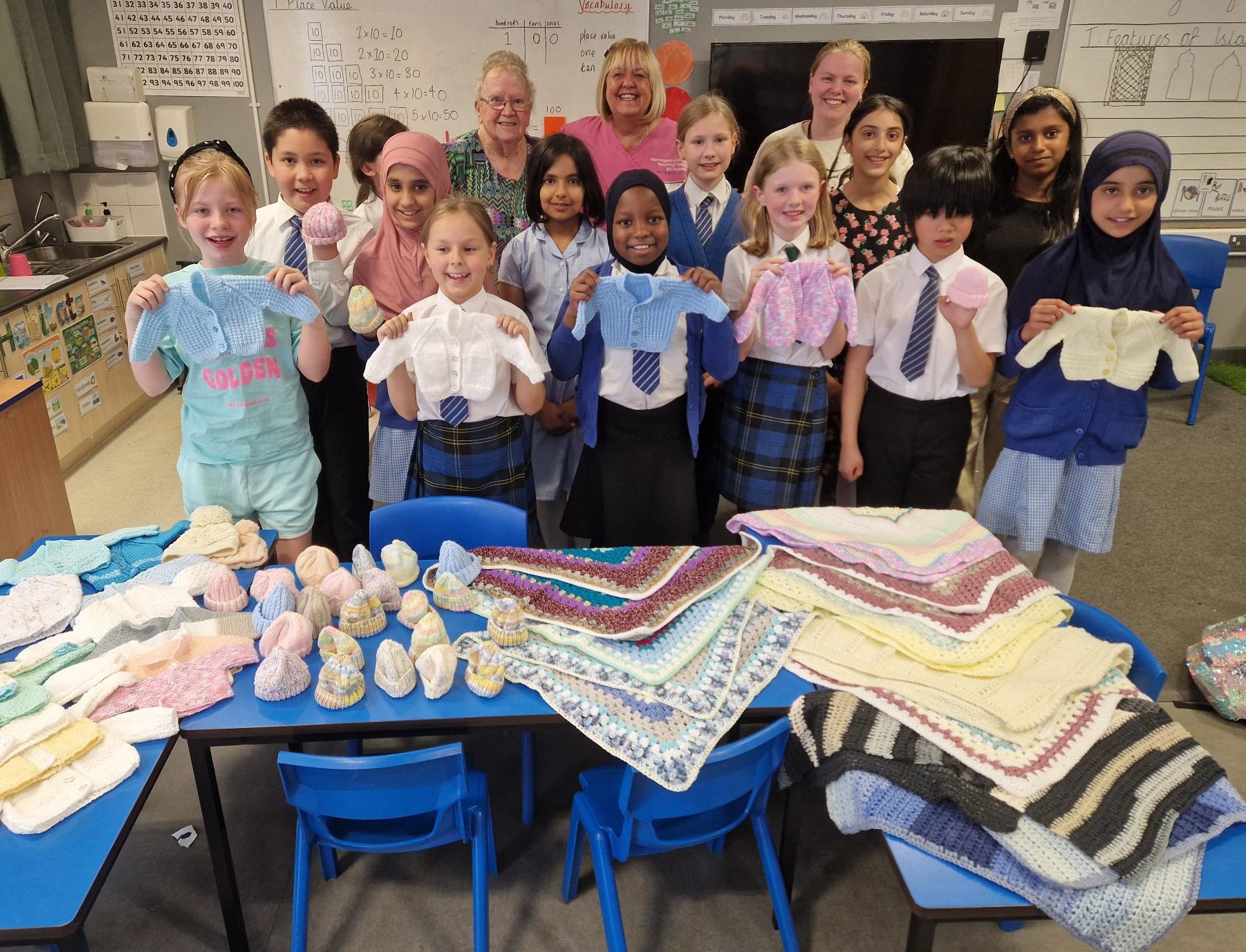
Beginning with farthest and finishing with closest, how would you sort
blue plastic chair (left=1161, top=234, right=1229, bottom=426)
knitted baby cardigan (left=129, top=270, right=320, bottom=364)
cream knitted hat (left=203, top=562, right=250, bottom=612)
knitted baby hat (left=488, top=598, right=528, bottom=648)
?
blue plastic chair (left=1161, top=234, right=1229, bottom=426)
knitted baby cardigan (left=129, top=270, right=320, bottom=364)
cream knitted hat (left=203, top=562, right=250, bottom=612)
knitted baby hat (left=488, top=598, right=528, bottom=648)

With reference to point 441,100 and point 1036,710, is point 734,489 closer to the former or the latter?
point 1036,710

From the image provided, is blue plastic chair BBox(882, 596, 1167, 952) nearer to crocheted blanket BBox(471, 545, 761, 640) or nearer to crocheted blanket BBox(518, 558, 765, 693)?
crocheted blanket BBox(518, 558, 765, 693)

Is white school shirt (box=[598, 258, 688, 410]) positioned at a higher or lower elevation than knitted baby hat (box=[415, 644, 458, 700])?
higher

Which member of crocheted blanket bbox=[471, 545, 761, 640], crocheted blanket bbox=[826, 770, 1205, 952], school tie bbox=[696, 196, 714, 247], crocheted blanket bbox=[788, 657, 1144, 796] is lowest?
crocheted blanket bbox=[826, 770, 1205, 952]

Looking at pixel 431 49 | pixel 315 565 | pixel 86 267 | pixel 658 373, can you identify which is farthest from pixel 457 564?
pixel 431 49

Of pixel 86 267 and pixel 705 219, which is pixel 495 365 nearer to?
pixel 705 219

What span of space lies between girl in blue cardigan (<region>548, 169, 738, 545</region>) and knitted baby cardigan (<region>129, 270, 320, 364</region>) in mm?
762

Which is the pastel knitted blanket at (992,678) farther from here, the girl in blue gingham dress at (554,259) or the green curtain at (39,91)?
the green curtain at (39,91)

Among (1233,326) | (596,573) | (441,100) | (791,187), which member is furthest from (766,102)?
(596,573)

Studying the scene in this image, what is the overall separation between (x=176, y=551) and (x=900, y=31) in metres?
5.21

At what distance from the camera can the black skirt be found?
2623mm

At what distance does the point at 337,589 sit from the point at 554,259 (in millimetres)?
1281

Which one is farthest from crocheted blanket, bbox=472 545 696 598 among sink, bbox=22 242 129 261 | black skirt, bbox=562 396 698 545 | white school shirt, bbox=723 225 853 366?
sink, bbox=22 242 129 261

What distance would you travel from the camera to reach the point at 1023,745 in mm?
1612
